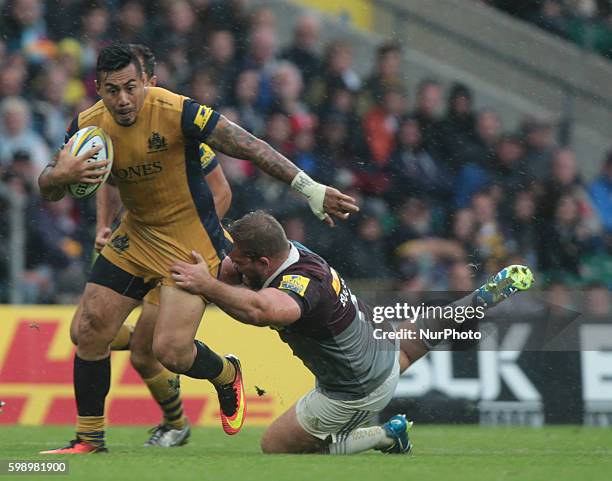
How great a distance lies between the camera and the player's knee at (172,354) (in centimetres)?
697

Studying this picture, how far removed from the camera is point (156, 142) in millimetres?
6969

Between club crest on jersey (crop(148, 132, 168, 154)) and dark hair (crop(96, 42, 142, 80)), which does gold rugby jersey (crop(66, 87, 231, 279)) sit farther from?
dark hair (crop(96, 42, 142, 80))

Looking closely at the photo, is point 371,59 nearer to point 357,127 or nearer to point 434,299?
point 357,127

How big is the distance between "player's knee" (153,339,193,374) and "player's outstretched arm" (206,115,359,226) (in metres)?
1.04

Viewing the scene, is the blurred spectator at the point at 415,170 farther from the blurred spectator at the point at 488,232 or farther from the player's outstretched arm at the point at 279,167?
the player's outstretched arm at the point at 279,167

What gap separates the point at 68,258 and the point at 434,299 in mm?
2920

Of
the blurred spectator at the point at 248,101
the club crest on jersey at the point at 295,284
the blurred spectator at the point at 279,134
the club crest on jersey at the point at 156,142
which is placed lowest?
the club crest on jersey at the point at 295,284

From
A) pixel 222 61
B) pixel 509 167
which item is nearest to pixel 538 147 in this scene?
pixel 509 167

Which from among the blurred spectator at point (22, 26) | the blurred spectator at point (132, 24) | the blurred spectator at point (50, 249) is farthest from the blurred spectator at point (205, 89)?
the blurred spectator at point (50, 249)

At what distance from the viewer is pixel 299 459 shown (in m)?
6.80

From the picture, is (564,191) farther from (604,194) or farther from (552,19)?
(552,19)

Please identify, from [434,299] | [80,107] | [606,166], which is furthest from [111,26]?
[606,166]

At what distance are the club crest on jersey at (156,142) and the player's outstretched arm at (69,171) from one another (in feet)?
0.96

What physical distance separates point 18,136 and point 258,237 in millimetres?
4763
